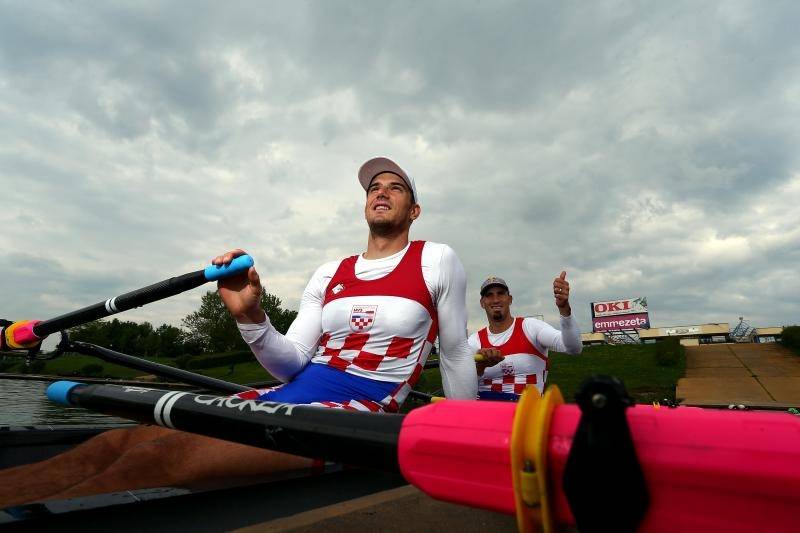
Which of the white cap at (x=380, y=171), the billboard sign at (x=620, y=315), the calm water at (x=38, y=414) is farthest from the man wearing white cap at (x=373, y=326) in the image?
the billboard sign at (x=620, y=315)

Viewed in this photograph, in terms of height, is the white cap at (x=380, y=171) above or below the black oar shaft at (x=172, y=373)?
above

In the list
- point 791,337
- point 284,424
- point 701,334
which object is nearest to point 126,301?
point 284,424

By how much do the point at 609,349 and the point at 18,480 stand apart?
22922 millimetres

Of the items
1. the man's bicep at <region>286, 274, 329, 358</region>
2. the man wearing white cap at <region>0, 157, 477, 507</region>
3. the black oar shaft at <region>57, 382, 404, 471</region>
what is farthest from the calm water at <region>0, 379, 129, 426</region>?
the black oar shaft at <region>57, 382, 404, 471</region>

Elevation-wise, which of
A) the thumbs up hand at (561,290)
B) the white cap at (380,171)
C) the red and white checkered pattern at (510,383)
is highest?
the white cap at (380,171)

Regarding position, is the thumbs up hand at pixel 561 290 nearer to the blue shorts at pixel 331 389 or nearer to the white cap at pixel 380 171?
the white cap at pixel 380 171

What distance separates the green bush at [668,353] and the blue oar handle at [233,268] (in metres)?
17.9

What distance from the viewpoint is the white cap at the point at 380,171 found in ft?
9.25

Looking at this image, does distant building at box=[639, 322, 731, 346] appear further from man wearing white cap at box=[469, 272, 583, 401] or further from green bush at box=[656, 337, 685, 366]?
man wearing white cap at box=[469, 272, 583, 401]

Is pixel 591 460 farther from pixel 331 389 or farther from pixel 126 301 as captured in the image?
pixel 126 301

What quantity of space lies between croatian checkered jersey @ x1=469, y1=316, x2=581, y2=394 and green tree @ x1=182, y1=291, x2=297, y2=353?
43243 mm

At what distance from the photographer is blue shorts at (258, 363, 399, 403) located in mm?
2045

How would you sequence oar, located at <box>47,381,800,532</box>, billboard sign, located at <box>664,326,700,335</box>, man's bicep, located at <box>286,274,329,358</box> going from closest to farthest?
oar, located at <box>47,381,800,532</box> → man's bicep, located at <box>286,274,329,358</box> → billboard sign, located at <box>664,326,700,335</box>

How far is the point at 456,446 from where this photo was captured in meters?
0.86
